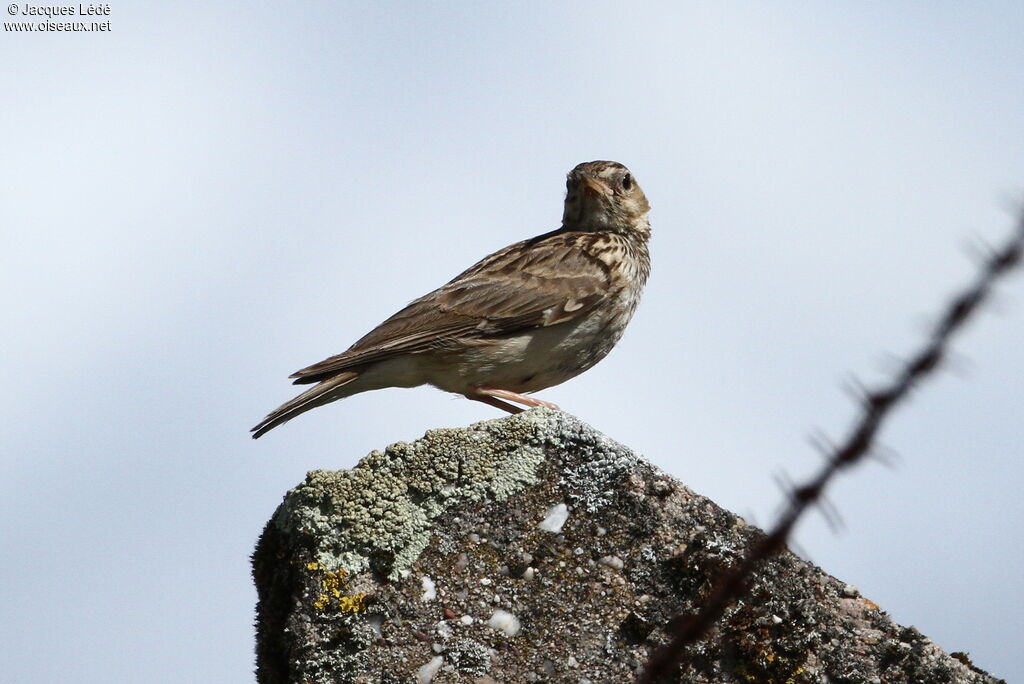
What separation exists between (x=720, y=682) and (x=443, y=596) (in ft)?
3.10

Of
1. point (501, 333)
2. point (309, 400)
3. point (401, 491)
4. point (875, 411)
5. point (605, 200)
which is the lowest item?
point (875, 411)

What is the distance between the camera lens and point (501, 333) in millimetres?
8195

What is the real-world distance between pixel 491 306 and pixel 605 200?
6.77ft

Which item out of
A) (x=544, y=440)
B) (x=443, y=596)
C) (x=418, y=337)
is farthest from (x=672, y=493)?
(x=418, y=337)

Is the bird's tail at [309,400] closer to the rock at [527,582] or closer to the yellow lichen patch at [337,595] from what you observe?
the rock at [527,582]

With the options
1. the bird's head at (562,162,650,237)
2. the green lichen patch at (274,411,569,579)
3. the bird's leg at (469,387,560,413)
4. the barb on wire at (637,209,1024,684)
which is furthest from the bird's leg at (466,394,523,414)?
the barb on wire at (637,209,1024,684)

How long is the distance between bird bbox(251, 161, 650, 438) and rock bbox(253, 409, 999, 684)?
11.5ft

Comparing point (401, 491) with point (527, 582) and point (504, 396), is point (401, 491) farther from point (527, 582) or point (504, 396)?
point (504, 396)

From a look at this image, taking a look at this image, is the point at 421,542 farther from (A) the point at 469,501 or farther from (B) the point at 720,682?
(B) the point at 720,682

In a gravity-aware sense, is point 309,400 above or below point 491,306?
below

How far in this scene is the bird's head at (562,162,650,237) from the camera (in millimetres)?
9914

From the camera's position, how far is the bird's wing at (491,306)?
7.91 meters

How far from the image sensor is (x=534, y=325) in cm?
823

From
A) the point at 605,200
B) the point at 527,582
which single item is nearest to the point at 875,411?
the point at 527,582
